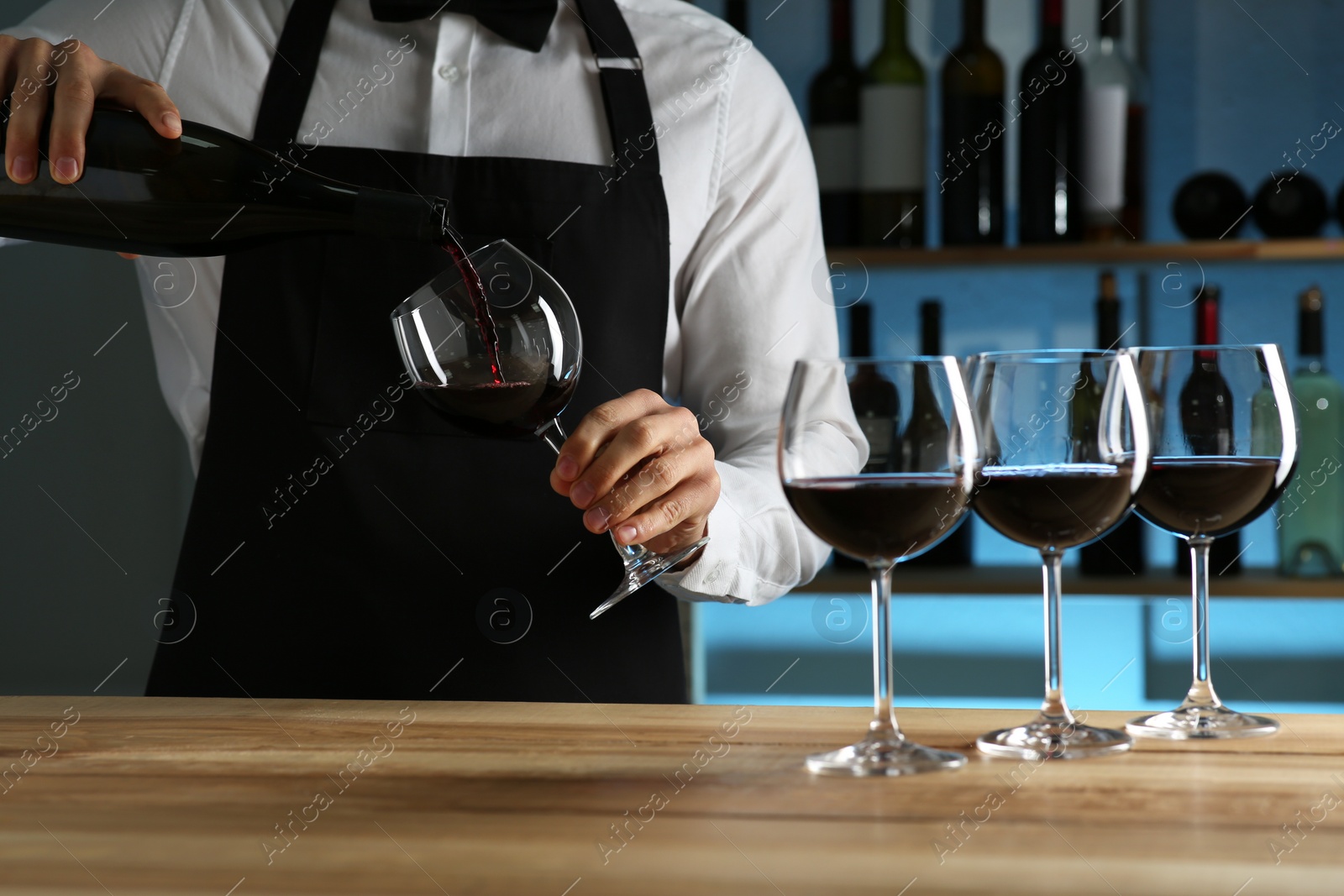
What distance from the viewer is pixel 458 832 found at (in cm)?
49

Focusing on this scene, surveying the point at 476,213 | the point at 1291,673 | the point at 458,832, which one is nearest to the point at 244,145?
the point at 476,213

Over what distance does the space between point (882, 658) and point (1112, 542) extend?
1404mm

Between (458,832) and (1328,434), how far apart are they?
1.65 metres

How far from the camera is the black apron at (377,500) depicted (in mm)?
1152

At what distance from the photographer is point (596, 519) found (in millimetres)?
792

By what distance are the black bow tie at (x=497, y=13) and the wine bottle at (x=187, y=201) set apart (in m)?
0.32

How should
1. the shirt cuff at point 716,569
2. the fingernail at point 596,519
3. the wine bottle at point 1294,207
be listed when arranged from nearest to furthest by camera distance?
the fingernail at point 596,519
the shirt cuff at point 716,569
the wine bottle at point 1294,207

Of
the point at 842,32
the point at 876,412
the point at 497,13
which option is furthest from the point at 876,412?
the point at 842,32

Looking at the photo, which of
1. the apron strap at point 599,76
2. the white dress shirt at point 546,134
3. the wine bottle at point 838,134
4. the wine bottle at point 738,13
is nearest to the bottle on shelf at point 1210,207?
the wine bottle at point 838,134

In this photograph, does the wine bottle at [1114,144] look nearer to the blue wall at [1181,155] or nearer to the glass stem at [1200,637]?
the blue wall at [1181,155]

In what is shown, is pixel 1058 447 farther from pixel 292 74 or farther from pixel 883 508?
pixel 292 74

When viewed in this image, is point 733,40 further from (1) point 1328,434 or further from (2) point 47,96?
(1) point 1328,434

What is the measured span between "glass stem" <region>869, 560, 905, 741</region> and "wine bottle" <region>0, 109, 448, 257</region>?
435 millimetres

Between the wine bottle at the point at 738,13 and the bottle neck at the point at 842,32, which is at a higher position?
the wine bottle at the point at 738,13
